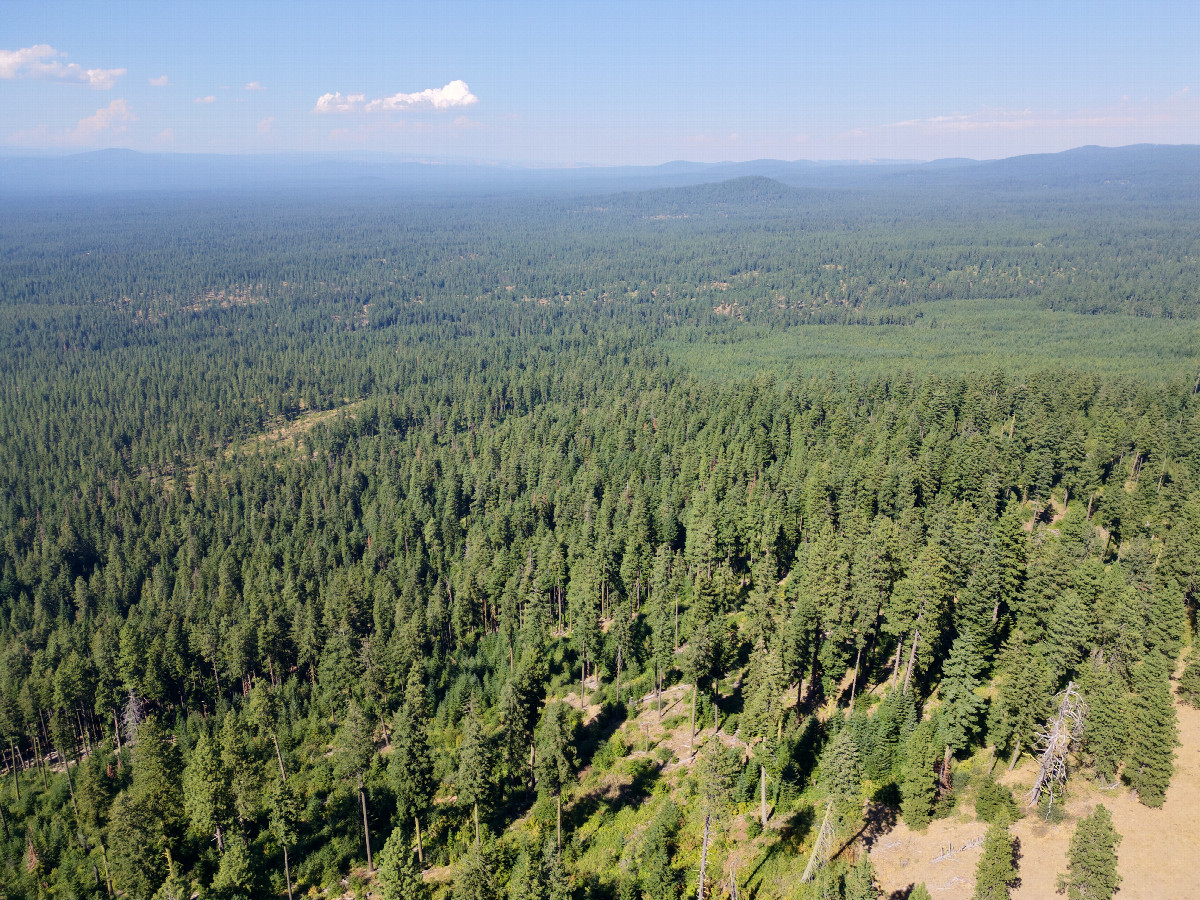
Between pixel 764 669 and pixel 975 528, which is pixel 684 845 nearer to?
pixel 764 669

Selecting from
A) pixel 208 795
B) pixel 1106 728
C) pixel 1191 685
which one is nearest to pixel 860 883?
pixel 1106 728

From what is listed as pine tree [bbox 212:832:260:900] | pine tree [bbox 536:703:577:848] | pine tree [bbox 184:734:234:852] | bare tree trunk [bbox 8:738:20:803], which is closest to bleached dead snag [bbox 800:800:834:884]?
pine tree [bbox 536:703:577:848]

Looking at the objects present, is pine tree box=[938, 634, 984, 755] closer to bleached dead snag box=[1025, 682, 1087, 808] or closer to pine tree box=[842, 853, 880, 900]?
bleached dead snag box=[1025, 682, 1087, 808]

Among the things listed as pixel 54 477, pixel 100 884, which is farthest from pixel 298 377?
pixel 100 884

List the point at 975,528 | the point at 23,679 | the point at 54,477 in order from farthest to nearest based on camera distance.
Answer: the point at 54,477 < the point at 23,679 < the point at 975,528

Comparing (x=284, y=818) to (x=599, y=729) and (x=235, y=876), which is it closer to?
(x=235, y=876)

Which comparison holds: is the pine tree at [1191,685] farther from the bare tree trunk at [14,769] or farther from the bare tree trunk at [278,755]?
the bare tree trunk at [14,769]

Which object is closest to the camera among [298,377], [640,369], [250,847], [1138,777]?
[1138,777]
